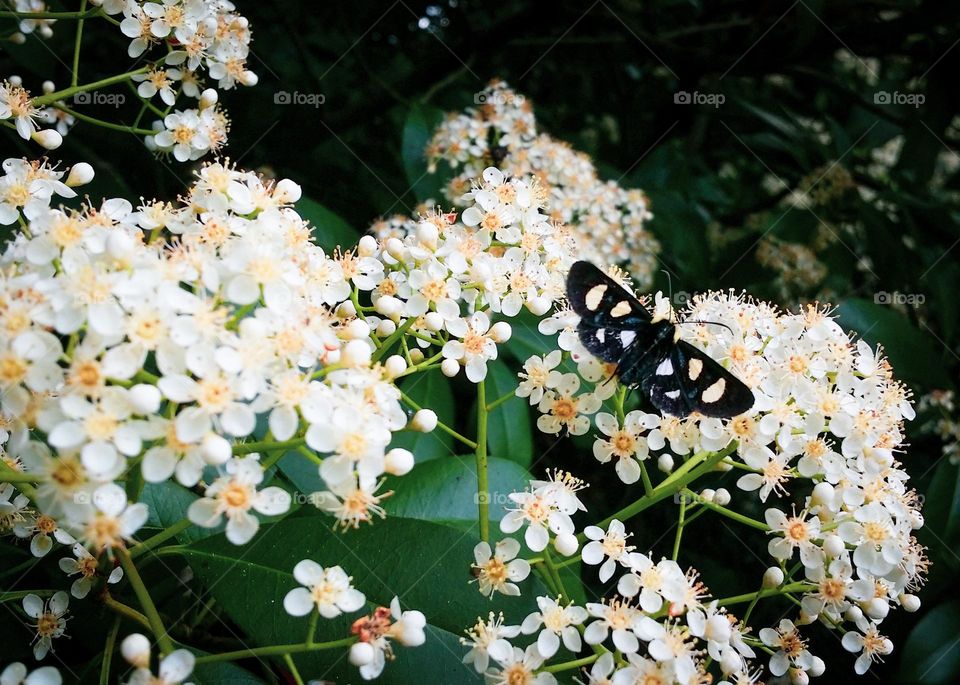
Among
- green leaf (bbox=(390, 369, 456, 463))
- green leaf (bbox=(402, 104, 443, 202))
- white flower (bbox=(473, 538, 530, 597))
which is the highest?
white flower (bbox=(473, 538, 530, 597))

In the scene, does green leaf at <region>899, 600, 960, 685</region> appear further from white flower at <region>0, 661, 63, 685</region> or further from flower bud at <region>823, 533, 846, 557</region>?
white flower at <region>0, 661, 63, 685</region>

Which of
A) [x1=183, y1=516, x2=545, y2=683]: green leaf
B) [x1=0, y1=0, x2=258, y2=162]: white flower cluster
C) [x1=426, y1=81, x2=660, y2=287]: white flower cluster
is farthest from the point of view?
[x1=426, y1=81, x2=660, y2=287]: white flower cluster

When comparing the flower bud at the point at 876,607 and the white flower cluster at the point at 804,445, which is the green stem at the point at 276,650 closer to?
the white flower cluster at the point at 804,445

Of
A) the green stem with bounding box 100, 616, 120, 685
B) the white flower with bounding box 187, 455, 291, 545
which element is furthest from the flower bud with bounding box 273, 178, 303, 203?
the green stem with bounding box 100, 616, 120, 685

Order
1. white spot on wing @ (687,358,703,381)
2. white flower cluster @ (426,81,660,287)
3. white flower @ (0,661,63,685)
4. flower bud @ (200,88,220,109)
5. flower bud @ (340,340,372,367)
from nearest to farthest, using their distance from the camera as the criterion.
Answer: white flower @ (0,661,63,685) → flower bud @ (340,340,372,367) → white spot on wing @ (687,358,703,381) → flower bud @ (200,88,220,109) → white flower cluster @ (426,81,660,287)

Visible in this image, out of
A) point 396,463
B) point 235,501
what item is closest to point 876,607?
point 396,463

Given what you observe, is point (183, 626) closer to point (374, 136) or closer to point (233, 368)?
point (233, 368)

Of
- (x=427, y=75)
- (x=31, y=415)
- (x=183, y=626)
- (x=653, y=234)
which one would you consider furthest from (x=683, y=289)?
(x=31, y=415)
